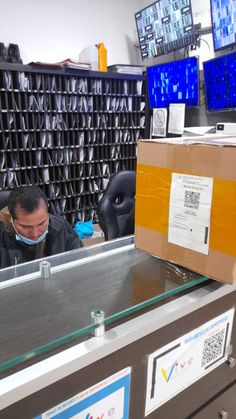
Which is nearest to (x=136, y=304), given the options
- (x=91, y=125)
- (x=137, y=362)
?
(x=137, y=362)

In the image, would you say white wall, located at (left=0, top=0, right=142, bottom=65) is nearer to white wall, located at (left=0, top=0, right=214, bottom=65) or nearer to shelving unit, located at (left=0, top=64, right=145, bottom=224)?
white wall, located at (left=0, top=0, right=214, bottom=65)

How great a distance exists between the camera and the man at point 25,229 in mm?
1490

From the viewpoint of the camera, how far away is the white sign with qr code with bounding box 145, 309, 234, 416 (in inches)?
24.5

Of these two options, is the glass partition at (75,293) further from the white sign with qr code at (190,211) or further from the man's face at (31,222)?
the man's face at (31,222)

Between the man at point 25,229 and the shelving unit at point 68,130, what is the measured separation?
183cm

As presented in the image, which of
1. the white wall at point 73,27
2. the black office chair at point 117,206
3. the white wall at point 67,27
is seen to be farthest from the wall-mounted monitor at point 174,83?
the black office chair at point 117,206

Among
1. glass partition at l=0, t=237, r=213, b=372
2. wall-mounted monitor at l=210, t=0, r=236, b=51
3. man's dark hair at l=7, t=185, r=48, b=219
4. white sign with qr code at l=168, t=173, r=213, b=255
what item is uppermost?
wall-mounted monitor at l=210, t=0, r=236, b=51

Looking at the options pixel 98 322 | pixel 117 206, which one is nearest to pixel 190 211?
pixel 98 322

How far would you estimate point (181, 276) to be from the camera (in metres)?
0.70

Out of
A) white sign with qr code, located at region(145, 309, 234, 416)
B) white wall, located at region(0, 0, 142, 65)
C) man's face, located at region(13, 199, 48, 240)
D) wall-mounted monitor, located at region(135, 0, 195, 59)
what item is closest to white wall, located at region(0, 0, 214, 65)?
white wall, located at region(0, 0, 142, 65)

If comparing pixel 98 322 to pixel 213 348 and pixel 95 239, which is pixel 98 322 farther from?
pixel 95 239

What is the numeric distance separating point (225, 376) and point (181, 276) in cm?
29

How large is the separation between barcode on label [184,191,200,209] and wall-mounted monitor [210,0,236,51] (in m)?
2.61

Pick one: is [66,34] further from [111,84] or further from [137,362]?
[137,362]
